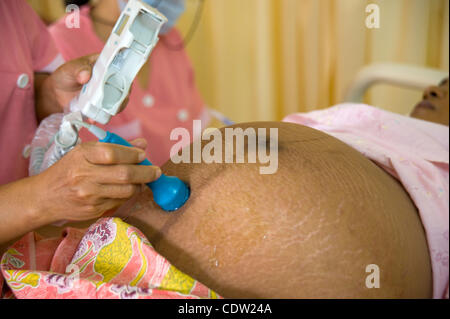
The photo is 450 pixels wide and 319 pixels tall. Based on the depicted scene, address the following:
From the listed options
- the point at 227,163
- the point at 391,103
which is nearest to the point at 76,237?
the point at 227,163

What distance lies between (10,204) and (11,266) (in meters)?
0.09

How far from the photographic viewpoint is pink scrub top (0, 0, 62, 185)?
2.48 ft

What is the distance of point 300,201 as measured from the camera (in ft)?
1.88

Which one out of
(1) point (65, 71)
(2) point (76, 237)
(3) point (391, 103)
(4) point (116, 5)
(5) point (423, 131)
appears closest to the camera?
(2) point (76, 237)

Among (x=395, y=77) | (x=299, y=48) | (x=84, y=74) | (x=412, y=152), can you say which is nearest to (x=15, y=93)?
(x=84, y=74)

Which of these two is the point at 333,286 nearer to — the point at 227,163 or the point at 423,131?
the point at 227,163

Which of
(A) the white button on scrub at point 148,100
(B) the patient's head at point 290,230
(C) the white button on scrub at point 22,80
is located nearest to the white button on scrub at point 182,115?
(A) the white button on scrub at point 148,100

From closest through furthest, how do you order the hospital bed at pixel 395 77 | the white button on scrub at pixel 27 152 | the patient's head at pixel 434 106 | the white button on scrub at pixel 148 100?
1. the white button on scrub at pixel 27 152
2. the patient's head at pixel 434 106
3. the hospital bed at pixel 395 77
4. the white button on scrub at pixel 148 100

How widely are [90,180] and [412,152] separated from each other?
2.04 feet

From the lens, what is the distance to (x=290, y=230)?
0.55 metres

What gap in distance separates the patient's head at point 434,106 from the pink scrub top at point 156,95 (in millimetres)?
805

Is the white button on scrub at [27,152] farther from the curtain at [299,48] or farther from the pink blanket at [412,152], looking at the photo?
the curtain at [299,48]

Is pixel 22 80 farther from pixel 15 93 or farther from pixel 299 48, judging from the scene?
pixel 299 48

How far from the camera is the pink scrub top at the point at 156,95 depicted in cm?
134
